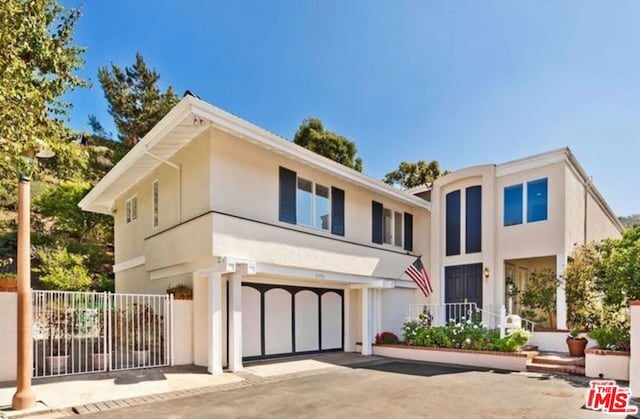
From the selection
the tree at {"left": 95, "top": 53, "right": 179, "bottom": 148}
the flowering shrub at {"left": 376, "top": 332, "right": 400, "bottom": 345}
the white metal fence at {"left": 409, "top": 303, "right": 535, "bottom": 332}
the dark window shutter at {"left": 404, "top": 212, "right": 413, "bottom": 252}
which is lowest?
the flowering shrub at {"left": 376, "top": 332, "right": 400, "bottom": 345}

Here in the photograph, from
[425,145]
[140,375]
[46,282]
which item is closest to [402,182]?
[425,145]

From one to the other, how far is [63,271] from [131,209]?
8816mm

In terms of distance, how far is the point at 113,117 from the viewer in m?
29.3

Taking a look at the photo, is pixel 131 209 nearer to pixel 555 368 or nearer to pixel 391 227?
pixel 391 227

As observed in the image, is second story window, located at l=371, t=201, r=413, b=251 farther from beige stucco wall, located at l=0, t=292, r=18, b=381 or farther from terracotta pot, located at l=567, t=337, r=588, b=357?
beige stucco wall, located at l=0, t=292, r=18, b=381

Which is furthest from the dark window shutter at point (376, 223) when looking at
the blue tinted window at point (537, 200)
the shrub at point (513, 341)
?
the shrub at point (513, 341)

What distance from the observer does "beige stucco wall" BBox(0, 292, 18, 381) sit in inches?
353

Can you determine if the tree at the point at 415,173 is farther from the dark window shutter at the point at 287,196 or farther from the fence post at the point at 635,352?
the fence post at the point at 635,352

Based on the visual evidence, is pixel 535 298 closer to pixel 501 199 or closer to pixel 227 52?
pixel 501 199

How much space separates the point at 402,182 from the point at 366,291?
18.7 meters

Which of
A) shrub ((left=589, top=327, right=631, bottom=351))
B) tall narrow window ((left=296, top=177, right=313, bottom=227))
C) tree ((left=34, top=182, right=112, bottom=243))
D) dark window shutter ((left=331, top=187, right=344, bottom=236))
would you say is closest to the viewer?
shrub ((left=589, top=327, right=631, bottom=351))

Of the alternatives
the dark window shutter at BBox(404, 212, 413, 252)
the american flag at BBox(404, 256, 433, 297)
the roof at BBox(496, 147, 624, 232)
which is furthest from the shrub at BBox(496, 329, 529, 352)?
the dark window shutter at BBox(404, 212, 413, 252)

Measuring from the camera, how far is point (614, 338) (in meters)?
10.4

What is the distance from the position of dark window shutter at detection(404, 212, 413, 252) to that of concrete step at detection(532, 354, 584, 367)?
7005 mm
